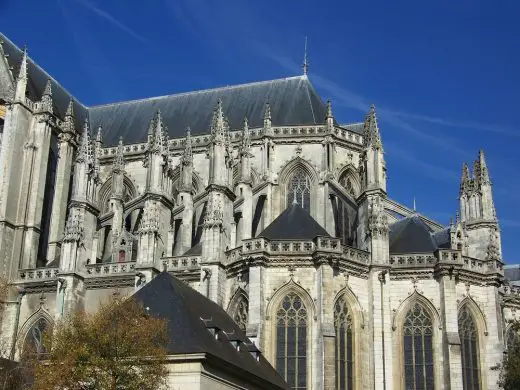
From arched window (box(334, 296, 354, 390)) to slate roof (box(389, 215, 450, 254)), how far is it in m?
3.41

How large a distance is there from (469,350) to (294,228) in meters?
7.82

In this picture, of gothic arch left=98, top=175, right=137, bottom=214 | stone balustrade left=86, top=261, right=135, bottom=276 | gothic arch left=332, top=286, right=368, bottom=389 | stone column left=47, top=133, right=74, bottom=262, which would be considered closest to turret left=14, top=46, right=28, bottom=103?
stone column left=47, top=133, right=74, bottom=262

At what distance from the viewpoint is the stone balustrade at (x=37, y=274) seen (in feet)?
111

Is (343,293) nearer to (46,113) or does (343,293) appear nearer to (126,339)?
(126,339)

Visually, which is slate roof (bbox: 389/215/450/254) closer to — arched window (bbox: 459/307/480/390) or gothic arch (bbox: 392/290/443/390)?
gothic arch (bbox: 392/290/443/390)

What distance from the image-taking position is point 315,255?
29.1 metres

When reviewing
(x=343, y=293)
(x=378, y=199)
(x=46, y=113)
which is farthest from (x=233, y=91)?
(x=343, y=293)

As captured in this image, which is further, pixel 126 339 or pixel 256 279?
pixel 256 279

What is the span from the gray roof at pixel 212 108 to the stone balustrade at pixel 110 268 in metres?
10.9

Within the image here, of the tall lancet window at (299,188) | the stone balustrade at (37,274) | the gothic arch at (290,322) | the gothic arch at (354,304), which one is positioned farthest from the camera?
the tall lancet window at (299,188)

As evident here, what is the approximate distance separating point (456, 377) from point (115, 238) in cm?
1519

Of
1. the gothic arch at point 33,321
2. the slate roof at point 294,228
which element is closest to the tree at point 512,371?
the slate roof at point 294,228

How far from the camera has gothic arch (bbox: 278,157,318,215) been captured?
122ft

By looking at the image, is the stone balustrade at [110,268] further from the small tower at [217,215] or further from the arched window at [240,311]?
the arched window at [240,311]
